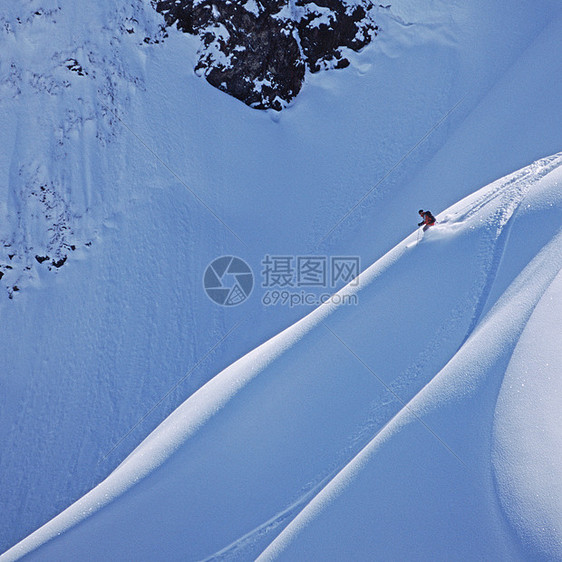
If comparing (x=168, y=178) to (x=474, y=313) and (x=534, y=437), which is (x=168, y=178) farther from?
(x=534, y=437)

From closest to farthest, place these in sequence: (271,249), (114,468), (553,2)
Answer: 1. (114,468)
2. (271,249)
3. (553,2)

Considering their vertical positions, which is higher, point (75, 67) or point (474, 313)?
point (75, 67)

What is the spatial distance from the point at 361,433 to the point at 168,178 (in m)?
9.77

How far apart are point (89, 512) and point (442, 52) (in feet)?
53.7

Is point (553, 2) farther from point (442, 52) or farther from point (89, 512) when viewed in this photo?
point (89, 512)

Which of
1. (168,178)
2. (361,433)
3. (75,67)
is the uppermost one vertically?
(75,67)

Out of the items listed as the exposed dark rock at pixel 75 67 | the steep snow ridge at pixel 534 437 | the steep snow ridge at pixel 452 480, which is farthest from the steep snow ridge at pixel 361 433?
the exposed dark rock at pixel 75 67

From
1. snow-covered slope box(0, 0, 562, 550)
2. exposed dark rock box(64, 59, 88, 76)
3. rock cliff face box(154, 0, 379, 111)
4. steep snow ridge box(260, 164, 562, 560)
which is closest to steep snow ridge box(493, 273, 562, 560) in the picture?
steep snow ridge box(260, 164, 562, 560)

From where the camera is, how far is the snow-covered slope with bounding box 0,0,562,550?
12406mm

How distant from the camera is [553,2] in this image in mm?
14805

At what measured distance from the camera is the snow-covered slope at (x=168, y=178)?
488 inches

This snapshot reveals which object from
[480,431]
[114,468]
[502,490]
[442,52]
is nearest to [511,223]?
[480,431]

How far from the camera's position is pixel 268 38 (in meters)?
14.7

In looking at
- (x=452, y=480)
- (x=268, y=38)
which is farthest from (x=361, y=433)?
(x=268, y=38)
